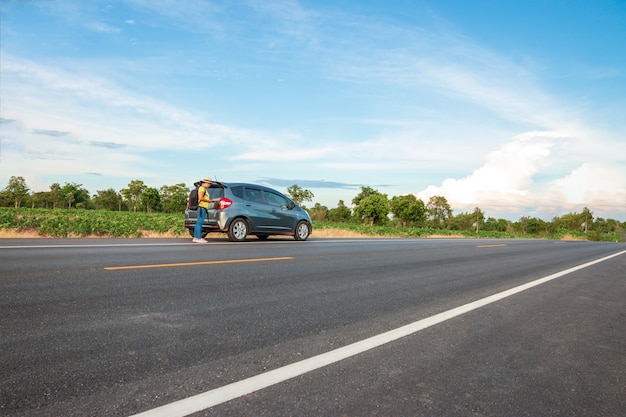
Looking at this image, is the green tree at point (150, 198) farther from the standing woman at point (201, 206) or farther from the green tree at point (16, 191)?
the standing woman at point (201, 206)

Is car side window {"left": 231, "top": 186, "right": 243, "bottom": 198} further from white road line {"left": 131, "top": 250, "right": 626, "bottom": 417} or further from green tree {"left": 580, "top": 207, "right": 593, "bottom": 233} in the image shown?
green tree {"left": 580, "top": 207, "right": 593, "bottom": 233}

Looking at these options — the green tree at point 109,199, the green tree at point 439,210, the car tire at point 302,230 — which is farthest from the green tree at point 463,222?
the car tire at point 302,230

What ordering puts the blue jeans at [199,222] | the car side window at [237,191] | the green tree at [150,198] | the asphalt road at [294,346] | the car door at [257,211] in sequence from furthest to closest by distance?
the green tree at [150,198]
the car door at [257,211]
the car side window at [237,191]
the blue jeans at [199,222]
the asphalt road at [294,346]

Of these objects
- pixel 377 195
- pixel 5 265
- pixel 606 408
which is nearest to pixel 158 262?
pixel 5 265

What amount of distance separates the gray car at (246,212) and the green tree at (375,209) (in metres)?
90.0

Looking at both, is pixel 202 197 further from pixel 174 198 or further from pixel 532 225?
pixel 532 225

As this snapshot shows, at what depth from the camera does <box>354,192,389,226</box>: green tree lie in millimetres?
103562

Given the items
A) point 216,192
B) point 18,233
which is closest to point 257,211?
point 216,192

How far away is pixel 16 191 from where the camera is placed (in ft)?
359

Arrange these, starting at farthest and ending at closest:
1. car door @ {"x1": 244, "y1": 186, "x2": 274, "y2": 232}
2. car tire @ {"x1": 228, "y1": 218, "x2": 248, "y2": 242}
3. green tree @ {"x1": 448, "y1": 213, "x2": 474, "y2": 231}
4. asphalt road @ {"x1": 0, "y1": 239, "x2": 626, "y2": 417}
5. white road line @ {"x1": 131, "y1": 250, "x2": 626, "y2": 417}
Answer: green tree @ {"x1": 448, "y1": 213, "x2": 474, "y2": 231}
car door @ {"x1": 244, "y1": 186, "x2": 274, "y2": 232}
car tire @ {"x1": 228, "y1": 218, "x2": 248, "y2": 242}
asphalt road @ {"x1": 0, "y1": 239, "x2": 626, "y2": 417}
white road line @ {"x1": 131, "y1": 250, "x2": 626, "y2": 417}

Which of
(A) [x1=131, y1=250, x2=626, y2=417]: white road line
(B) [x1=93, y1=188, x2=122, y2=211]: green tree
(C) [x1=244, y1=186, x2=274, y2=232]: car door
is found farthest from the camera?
(B) [x1=93, y1=188, x2=122, y2=211]: green tree

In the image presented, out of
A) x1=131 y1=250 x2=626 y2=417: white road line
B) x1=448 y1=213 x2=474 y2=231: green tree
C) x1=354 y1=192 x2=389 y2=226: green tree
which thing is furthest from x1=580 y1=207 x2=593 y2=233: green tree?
x1=131 y1=250 x2=626 y2=417: white road line

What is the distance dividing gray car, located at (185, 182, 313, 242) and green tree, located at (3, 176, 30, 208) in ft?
394

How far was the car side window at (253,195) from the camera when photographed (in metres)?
13.2
